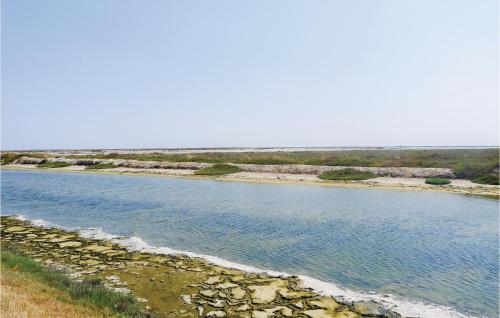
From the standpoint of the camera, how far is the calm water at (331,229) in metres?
11.9

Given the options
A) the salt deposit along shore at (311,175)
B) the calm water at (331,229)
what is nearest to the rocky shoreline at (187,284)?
the calm water at (331,229)

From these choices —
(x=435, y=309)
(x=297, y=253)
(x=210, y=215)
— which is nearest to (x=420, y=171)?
(x=210, y=215)

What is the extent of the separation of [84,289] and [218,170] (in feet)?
139

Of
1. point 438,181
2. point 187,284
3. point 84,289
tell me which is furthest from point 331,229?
point 438,181

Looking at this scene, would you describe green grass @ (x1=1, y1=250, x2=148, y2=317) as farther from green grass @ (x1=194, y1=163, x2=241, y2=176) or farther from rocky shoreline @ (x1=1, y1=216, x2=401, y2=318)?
green grass @ (x1=194, y1=163, x2=241, y2=176)

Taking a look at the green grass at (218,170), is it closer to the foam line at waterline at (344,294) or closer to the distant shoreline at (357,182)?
the distant shoreline at (357,182)

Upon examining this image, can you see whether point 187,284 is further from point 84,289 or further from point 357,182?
point 357,182

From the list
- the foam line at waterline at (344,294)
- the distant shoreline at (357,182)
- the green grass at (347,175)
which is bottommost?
the foam line at waterline at (344,294)

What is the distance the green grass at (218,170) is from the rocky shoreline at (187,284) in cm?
3442

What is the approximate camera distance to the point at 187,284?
11.3 m

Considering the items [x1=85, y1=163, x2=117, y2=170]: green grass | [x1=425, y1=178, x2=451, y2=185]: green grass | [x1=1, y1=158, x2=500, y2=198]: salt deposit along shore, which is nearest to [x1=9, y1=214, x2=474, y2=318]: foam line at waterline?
[x1=1, y1=158, x2=500, y2=198]: salt deposit along shore

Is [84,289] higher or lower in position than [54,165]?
lower

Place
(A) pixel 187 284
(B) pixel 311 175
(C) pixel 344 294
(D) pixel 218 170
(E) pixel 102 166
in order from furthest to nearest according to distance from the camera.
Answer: (E) pixel 102 166
(D) pixel 218 170
(B) pixel 311 175
(A) pixel 187 284
(C) pixel 344 294

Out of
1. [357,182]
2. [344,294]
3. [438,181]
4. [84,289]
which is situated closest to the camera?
[84,289]
